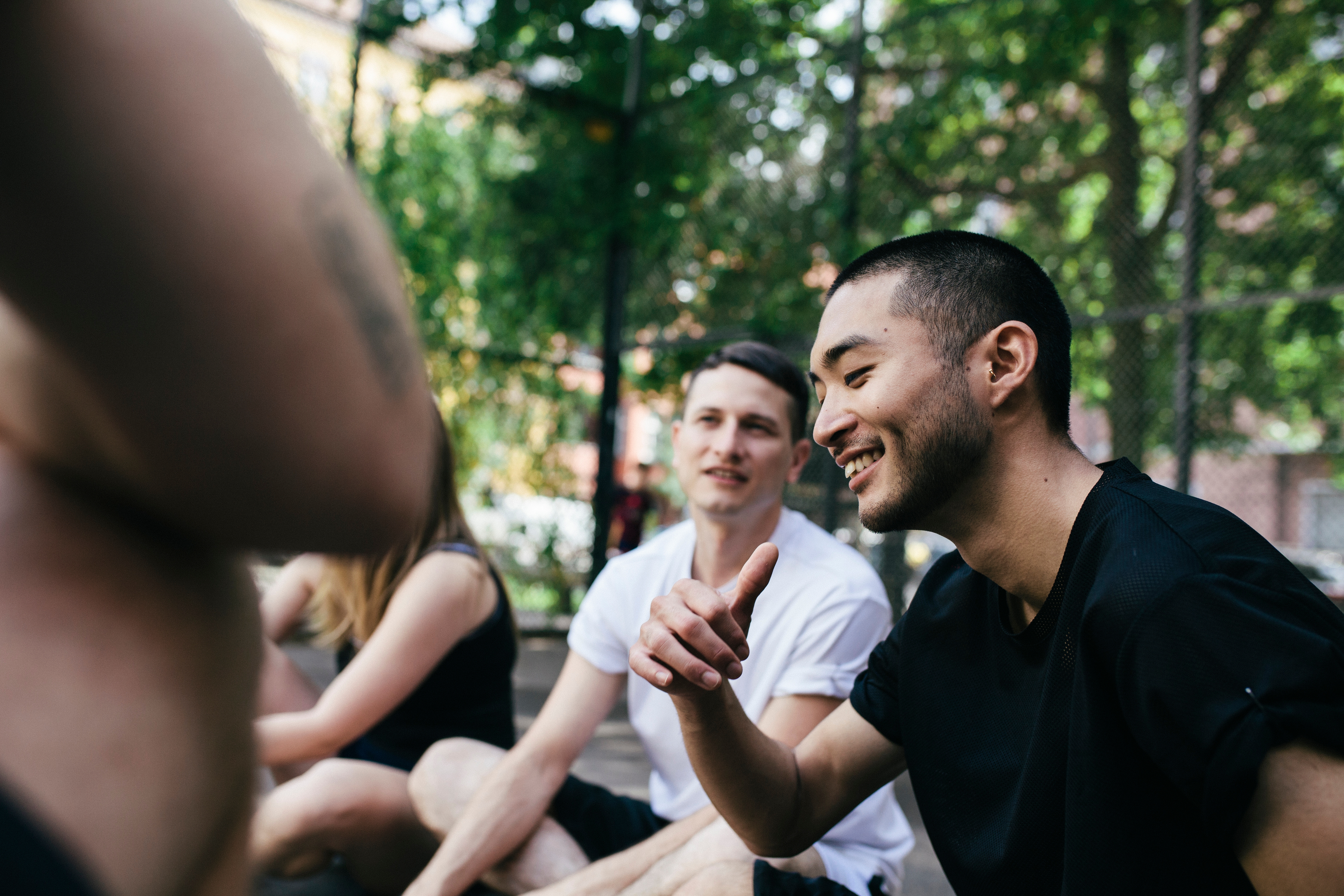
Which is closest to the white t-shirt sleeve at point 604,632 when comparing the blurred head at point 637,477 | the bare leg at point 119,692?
the bare leg at point 119,692

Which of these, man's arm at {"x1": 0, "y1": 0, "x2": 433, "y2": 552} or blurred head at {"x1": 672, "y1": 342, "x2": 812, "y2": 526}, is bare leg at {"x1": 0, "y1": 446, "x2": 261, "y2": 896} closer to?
man's arm at {"x1": 0, "y1": 0, "x2": 433, "y2": 552}

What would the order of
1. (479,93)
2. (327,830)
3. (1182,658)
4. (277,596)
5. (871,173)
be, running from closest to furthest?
(1182,658)
(327,830)
(277,596)
(871,173)
(479,93)

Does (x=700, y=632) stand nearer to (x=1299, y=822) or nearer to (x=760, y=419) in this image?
(x=1299, y=822)

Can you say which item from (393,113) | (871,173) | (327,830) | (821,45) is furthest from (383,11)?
(327,830)

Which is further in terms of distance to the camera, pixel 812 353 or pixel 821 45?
pixel 821 45

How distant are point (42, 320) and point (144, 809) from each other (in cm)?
23

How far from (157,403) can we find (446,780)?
2.29 meters

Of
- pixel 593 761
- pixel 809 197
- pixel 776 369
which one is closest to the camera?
pixel 776 369

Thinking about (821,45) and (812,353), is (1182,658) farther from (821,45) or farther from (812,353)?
(821,45)

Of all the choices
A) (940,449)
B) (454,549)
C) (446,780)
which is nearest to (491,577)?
(454,549)

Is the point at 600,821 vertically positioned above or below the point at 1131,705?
below

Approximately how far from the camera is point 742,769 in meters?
1.71

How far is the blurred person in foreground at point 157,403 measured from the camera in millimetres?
356

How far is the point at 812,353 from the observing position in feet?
6.02
